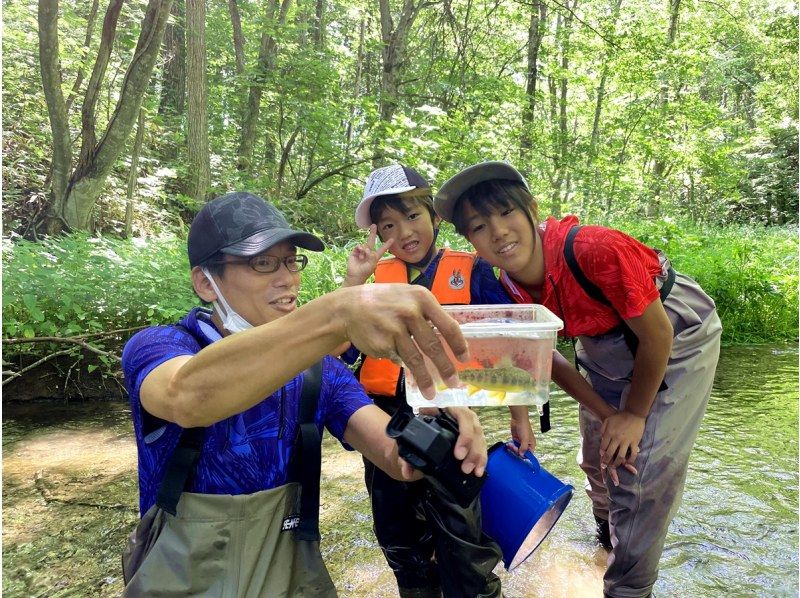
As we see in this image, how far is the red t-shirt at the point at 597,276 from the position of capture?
6.20 feet

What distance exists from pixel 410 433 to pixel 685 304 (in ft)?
4.73

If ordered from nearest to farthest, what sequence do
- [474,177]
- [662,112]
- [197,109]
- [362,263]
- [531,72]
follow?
[474,177] → [362,263] → [197,109] → [531,72] → [662,112]

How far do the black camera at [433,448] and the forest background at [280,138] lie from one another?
11.0 feet

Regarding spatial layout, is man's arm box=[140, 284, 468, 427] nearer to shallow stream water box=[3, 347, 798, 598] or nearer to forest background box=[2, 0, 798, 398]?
shallow stream water box=[3, 347, 798, 598]

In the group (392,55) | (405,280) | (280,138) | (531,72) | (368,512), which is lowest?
(368,512)

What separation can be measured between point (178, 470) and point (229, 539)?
0.74ft

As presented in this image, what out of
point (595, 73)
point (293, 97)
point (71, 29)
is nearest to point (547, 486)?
point (293, 97)

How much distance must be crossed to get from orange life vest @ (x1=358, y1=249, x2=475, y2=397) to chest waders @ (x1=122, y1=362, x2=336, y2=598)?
874 millimetres

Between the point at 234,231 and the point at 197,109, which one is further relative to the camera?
the point at 197,109

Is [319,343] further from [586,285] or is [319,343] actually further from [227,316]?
[586,285]

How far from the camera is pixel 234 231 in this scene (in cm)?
161

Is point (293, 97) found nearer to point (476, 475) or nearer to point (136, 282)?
point (136, 282)

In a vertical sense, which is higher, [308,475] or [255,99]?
[255,99]

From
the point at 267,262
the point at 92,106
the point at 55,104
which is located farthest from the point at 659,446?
the point at 55,104
